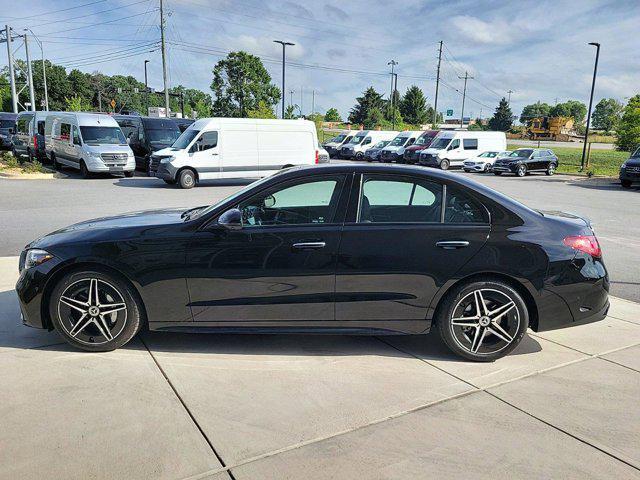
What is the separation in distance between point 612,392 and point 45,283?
4219 mm

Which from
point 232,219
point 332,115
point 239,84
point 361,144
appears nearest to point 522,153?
point 361,144

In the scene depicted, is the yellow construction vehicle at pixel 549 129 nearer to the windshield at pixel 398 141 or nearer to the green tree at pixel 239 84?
the green tree at pixel 239 84

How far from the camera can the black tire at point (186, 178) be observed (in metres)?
17.1

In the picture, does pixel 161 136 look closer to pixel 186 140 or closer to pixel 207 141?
pixel 186 140

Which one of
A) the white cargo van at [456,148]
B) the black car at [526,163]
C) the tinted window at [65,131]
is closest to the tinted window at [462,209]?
the tinted window at [65,131]

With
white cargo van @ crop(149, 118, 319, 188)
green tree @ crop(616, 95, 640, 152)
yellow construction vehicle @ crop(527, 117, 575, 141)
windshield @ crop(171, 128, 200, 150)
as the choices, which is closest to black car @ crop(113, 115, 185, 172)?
white cargo van @ crop(149, 118, 319, 188)

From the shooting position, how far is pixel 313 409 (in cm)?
322

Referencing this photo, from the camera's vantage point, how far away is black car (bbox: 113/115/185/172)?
856 inches

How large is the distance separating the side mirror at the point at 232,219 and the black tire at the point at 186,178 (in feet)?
45.6

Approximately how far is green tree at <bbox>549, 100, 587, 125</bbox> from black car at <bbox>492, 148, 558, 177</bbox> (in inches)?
5522

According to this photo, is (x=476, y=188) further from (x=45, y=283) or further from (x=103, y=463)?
(x=45, y=283)

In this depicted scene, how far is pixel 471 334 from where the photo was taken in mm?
3961

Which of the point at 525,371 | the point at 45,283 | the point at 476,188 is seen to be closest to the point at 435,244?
the point at 476,188

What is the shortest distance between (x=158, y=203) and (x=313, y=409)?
1096cm
